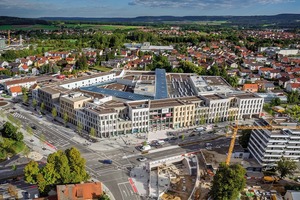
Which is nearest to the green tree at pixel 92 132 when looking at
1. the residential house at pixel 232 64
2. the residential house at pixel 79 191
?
the residential house at pixel 79 191

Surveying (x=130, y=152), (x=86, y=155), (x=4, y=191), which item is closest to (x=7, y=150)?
(x=4, y=191)

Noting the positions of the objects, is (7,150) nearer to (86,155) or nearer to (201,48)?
(86,155)

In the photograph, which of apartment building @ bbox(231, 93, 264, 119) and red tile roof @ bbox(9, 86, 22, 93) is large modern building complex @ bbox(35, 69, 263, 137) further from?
red tile roof @ bbox(9, 86, 22, 93)

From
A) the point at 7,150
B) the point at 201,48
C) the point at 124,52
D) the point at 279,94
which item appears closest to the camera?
the point at 7,150

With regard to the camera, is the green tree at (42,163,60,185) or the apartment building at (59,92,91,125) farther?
the apartment building at (59,92,91,125)

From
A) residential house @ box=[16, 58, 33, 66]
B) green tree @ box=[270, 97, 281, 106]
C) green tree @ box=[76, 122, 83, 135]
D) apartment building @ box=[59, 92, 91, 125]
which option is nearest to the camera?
green tree @ box=[76, 122, 83, 135]

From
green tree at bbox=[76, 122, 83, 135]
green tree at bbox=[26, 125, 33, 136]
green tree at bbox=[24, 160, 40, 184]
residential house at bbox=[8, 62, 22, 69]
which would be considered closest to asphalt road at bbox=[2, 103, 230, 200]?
green tree at bbox=[26, 125, 33, 136]
